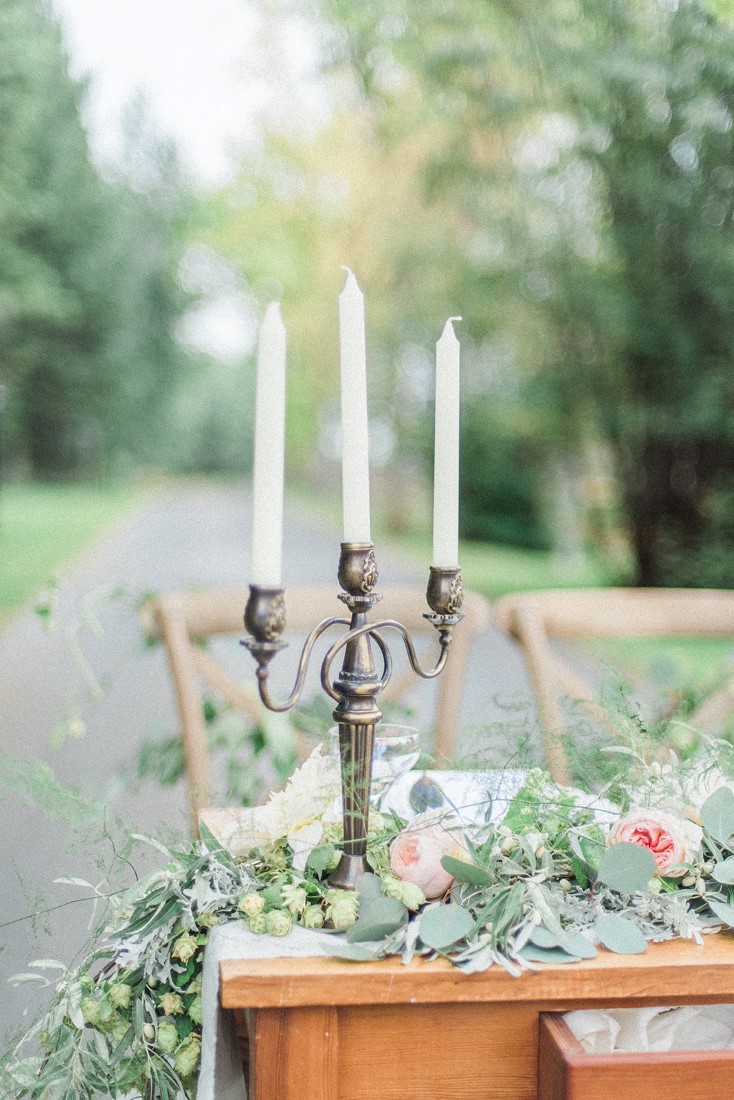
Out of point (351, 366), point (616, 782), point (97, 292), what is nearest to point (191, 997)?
point (616, 782)

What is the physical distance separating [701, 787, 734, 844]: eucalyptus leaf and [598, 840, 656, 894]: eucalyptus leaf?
0.13 m

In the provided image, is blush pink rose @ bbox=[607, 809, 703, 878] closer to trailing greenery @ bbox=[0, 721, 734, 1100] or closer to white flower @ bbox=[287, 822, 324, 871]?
Result: trailing greenery @ bbox=[0, 721, 734, 1100]

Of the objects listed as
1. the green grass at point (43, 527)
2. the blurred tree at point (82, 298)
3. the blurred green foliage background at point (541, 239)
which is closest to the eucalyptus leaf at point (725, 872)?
the green grass at point (43, 527)

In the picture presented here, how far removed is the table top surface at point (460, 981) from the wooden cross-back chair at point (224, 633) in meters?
1.25

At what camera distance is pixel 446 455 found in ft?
3.89

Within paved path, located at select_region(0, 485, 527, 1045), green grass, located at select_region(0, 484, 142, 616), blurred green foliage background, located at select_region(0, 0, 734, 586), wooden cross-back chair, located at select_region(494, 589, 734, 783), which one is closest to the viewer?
paved path, located at select_region(0, 485, 527, 1045)

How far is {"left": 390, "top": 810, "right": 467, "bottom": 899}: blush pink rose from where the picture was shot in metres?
1.15

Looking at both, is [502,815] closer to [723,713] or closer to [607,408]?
[723,713]

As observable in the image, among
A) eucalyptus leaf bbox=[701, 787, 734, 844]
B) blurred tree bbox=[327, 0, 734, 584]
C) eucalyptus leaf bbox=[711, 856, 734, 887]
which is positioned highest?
blurred tree bbox=[327, 0, 734, 584]

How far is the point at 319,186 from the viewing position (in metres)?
16.3

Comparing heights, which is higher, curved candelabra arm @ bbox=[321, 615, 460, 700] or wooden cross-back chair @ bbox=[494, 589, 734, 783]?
curved candelabra arm @ bbox=[321, 615, 460, 700]

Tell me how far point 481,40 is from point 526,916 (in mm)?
8922

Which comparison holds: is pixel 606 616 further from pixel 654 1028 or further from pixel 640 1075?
pixel 640 1075

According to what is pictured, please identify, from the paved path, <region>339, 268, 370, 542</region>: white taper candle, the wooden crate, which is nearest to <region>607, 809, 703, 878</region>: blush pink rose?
the wooden crate
